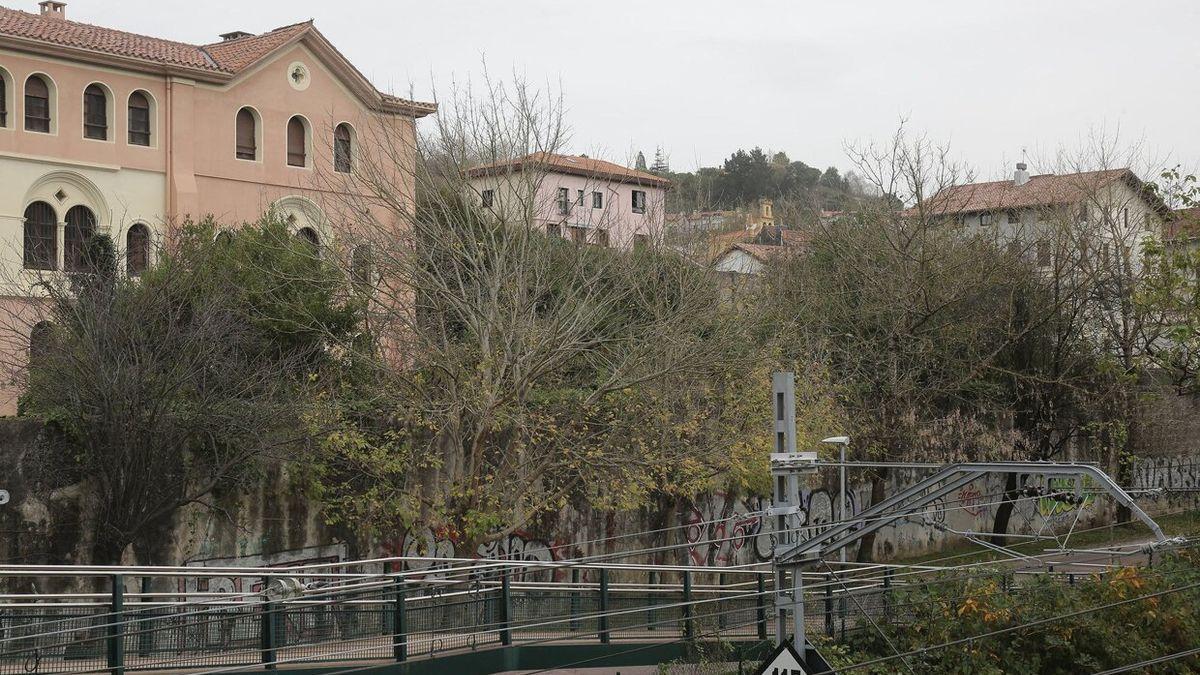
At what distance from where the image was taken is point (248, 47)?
46.3 metres

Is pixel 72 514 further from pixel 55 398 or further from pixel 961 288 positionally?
pixel 961 288

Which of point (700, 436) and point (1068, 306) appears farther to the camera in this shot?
point (1068, 306)

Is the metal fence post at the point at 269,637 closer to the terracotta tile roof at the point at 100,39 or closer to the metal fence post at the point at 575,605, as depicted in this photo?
the metal fence post at the point at 575,605

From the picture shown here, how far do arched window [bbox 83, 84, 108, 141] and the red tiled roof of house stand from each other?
1064 mm

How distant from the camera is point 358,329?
2827 centimetres

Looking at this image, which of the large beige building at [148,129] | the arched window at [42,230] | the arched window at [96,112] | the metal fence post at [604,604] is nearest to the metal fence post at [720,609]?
the metal fence post at [604,604]

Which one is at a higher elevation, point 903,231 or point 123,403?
point 903,231

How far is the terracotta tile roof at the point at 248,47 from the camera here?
44.6m

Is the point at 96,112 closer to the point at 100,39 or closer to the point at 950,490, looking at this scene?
the point at 100,39

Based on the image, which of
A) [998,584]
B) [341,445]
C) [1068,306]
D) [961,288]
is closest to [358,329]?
[341,445]

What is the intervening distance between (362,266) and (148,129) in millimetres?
20745

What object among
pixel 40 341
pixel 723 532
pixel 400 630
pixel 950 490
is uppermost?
pixel 40 341

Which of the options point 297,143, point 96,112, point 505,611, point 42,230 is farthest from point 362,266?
point 297,143

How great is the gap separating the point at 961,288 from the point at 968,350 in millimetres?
2380
